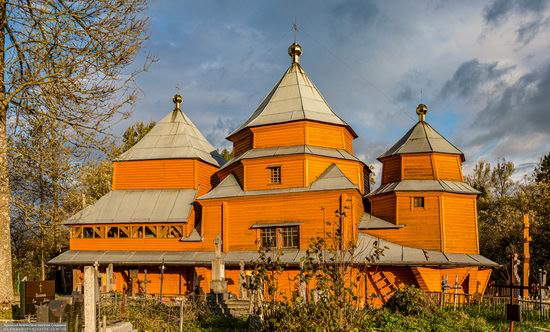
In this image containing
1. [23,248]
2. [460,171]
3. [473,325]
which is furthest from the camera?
[23,248]

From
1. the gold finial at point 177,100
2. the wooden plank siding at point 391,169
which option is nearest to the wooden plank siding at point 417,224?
the wooden plank siding at point 391,169

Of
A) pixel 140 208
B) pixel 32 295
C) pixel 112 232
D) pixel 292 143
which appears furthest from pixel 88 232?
pixel 32 295

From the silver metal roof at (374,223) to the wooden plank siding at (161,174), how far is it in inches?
425

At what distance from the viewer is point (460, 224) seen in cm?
2639

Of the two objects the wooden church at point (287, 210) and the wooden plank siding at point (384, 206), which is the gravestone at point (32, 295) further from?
the wooden plank siding at point (384, 206)

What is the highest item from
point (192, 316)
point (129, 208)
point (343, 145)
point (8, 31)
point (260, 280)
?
point (8, 31)

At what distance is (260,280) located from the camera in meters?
12.1

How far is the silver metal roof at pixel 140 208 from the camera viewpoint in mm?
30469

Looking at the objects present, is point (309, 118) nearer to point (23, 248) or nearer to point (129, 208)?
point (129, 208)

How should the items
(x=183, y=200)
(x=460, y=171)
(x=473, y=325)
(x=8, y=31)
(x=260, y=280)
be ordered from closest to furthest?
(x=260, y=280) < (x=473, y=325) < (x=8, y=31) < (x=460, y=171) < (x=183, y=200)

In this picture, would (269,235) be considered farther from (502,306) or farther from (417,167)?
(502,306)

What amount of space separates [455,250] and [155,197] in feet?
58.4

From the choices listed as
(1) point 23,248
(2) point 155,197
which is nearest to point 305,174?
(2) point 155,197

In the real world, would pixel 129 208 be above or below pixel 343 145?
below
